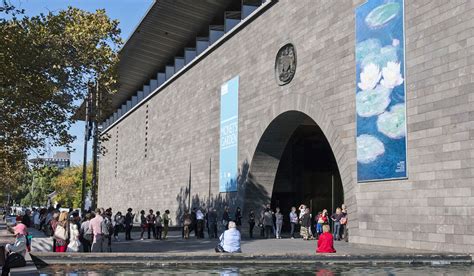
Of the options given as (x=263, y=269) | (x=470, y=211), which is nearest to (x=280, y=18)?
(x=470, y=211)

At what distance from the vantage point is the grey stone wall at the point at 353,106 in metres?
14.0

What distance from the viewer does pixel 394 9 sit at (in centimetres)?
1661

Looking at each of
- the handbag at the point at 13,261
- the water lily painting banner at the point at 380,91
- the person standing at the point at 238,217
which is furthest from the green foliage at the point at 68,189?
the handbag at the point at 13,261

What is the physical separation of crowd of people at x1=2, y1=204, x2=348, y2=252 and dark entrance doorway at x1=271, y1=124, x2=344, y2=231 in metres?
1.29

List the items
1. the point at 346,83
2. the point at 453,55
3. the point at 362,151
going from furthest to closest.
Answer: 1. the point at 346,83
2. the point at 362,151
3. the point at 453,55

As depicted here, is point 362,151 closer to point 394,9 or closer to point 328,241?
point 394,9

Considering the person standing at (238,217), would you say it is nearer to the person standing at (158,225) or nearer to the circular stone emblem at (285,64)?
the person standing at (158,225)

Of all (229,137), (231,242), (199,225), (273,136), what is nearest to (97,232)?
(231,242)

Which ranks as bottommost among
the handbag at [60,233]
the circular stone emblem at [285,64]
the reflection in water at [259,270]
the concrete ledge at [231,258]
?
the reflection in water at [259,270]

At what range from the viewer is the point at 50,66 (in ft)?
55.7

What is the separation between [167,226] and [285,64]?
8.94 meters

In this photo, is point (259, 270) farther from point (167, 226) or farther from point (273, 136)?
point (273, 136)

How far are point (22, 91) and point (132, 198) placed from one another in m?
35.0

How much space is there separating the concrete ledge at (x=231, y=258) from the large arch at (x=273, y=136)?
7190 millimetres
